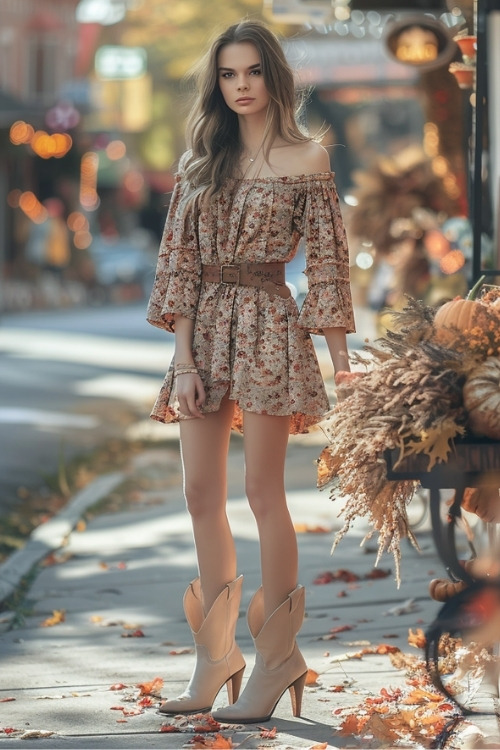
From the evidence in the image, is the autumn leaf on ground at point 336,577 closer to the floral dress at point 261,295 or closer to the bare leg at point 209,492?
the bare leg at point 209,492

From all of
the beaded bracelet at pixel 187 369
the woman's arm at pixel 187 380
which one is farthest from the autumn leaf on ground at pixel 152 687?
the beaded bracelet at pixel 187 369

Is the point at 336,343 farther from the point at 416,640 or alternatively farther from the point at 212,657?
the point at 416,640

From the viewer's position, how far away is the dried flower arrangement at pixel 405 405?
383cm

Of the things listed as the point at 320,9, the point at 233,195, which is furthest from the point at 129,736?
the point at 320,9

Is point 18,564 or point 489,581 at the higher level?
point 489,581

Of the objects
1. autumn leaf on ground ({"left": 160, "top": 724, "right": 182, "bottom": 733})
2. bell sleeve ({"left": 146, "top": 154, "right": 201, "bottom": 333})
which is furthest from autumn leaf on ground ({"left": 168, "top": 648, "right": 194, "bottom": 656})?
bell sleeve ({"left": 146, "top": 154, "right": 201, "bottom": 333})

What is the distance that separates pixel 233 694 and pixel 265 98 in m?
1.88

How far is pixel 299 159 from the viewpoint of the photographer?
15.0ft

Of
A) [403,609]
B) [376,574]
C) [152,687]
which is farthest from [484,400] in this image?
[376,574]

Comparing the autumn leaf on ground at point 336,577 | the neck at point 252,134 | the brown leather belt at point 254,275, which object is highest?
the neck at point 252,134

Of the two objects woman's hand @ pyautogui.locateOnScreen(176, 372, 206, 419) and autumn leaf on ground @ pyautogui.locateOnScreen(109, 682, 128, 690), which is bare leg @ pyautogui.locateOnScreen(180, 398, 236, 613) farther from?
autumn leaf on ground @ pyautogui.locateOnScreen(109, 682, 128, 690)

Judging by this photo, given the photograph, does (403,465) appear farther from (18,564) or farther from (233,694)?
(18,564)

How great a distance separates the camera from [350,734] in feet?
14.7

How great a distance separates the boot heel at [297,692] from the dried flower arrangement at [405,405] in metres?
0.74
